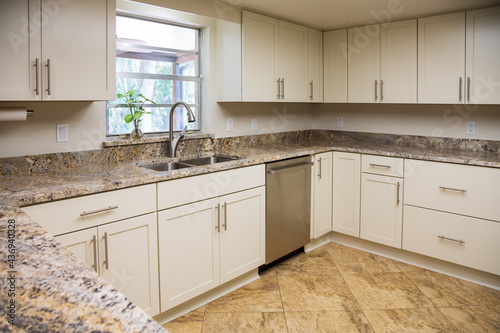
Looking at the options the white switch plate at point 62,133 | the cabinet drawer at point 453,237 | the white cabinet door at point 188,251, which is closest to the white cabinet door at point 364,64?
the cabinet drawer at point 453,237

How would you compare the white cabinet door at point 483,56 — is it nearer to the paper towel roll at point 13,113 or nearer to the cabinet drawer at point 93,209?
the cabinet drawer at point 93,209

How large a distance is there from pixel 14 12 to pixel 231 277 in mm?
2045

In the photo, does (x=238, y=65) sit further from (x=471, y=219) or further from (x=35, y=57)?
(x=471, y=219)

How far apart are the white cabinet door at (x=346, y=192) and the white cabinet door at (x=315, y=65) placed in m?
0.70

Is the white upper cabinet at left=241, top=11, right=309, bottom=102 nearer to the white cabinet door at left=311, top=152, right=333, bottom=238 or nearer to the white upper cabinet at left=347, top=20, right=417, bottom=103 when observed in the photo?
the white upper cabinet at left=347, top=20, right=417, bottom=103

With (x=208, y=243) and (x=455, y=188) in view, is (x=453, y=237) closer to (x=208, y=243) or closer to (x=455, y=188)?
(x=455, y=188)

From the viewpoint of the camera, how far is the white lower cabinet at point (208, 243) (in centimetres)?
237

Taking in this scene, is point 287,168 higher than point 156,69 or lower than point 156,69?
lower

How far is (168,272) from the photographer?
2369 millimetres

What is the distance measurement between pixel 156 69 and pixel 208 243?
1.42m

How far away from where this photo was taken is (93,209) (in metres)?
1.97

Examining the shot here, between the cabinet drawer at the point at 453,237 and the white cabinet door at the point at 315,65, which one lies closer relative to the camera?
the cabinet drawer at the point at 453,237

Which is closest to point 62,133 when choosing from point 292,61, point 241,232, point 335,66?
point 241,232

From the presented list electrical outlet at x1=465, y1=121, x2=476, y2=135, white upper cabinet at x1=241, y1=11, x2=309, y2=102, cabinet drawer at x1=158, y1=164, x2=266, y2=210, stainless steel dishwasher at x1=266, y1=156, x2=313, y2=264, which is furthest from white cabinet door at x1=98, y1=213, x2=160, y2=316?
electrical outlet at x1=465, y1=121, x2=476, y2=135
